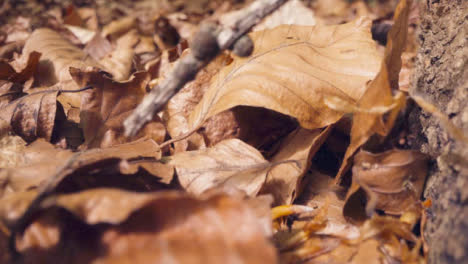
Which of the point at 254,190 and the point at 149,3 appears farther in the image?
the point at 149,3

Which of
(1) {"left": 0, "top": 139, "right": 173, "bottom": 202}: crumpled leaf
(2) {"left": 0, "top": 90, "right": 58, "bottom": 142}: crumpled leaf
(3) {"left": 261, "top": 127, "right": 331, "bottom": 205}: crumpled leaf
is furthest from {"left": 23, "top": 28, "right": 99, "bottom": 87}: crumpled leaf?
(3) {"left": 261, "top": 127, "right": 331, "bottom": 205}: crumpled leaf

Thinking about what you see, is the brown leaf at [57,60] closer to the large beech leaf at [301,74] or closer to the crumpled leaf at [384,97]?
the large beech leaf at [301,74]

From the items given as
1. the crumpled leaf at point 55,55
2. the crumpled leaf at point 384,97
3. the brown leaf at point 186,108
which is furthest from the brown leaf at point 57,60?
the crumpled leaf at point 384,97

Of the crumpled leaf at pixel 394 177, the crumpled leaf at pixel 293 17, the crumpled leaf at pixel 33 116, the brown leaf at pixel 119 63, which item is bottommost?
the brown leaf at pixel 119 63

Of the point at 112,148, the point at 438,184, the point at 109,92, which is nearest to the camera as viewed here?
the point at 438,184

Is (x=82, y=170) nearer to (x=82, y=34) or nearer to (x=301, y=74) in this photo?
(x=301, y=74)

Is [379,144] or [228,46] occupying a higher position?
[228,46]

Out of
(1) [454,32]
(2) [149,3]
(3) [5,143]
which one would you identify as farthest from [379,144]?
(2) [149,3]

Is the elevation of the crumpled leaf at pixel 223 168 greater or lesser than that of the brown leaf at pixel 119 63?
greater

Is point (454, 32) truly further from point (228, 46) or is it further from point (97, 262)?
point (97, 262)
